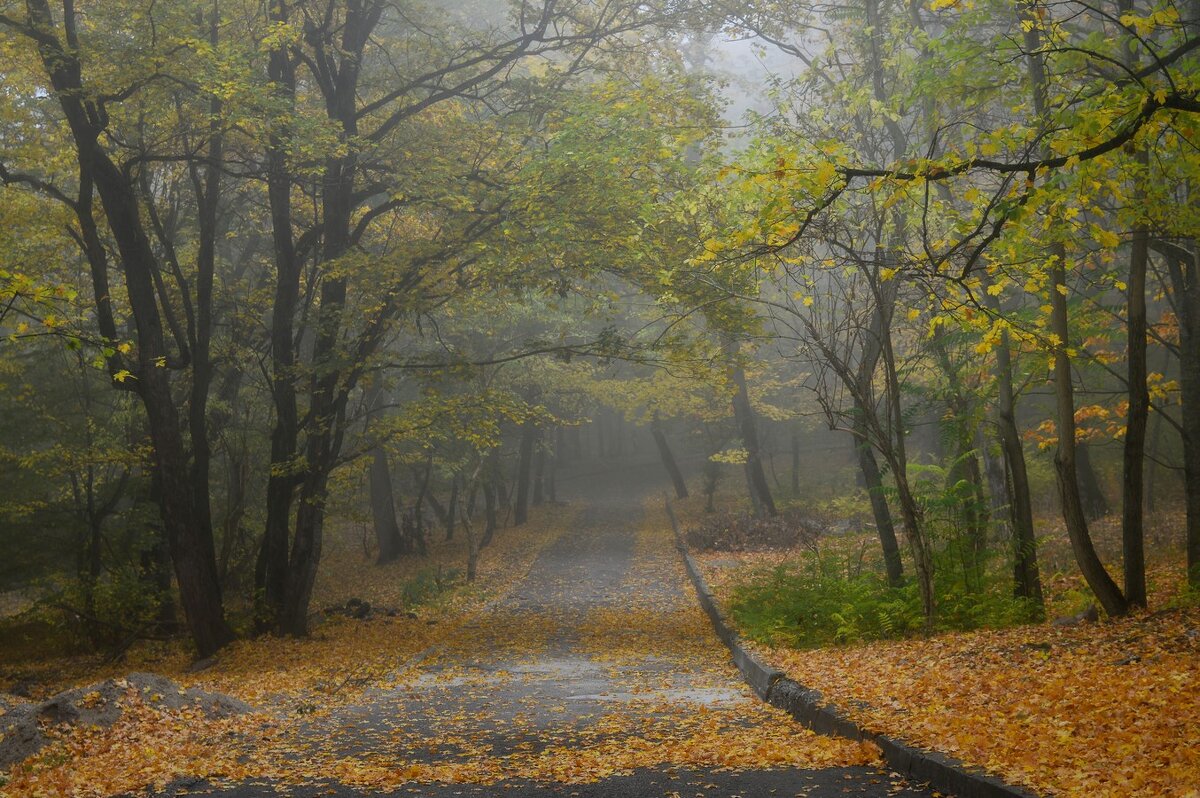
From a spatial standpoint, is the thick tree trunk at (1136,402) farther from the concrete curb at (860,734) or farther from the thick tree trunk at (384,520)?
the thick tree trunk at (384,520)

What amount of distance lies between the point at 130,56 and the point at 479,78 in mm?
4923

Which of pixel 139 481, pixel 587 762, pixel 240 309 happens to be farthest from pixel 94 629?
pixel 587 762

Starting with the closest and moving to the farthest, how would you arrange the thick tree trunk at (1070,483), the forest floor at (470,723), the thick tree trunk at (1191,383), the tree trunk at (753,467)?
the forest floor at (470,723) < the thick tree trunk at (1070,483) < the thick tree trunk at (1191,383) < the tree trunk at (753,467)

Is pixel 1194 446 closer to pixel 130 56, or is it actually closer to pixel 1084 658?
pixel 1084 658

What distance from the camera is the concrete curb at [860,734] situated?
191 inches

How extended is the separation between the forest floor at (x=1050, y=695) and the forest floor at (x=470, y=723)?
0.56m

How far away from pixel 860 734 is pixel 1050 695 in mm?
1237

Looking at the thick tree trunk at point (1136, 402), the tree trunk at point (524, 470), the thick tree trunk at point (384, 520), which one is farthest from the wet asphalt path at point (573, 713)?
the tree trunk at point (524, 470)

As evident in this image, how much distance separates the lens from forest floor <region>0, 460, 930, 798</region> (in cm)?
605

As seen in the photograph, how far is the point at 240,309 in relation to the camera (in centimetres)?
1858

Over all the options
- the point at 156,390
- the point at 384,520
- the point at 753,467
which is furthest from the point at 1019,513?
the point at 384,520

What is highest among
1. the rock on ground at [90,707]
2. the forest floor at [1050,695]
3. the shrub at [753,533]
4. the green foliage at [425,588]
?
the forest floor at [1050,695]

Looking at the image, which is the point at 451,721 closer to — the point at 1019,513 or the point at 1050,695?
the point at 1050,695

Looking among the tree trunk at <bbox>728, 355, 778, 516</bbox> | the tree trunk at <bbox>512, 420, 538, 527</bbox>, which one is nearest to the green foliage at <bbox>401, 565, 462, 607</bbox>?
the tree trunk at <bbox>728, 355, 778, 516</bbox>
